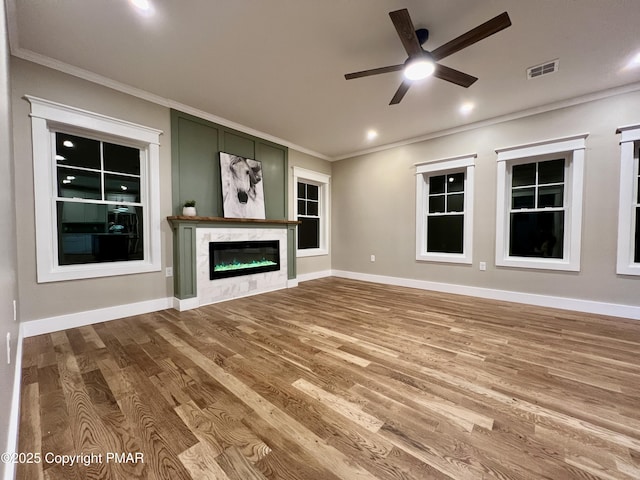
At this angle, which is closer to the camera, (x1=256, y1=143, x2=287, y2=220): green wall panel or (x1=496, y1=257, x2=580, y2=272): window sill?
(x1=496, y1=257, x2=580, y2=272): window sill

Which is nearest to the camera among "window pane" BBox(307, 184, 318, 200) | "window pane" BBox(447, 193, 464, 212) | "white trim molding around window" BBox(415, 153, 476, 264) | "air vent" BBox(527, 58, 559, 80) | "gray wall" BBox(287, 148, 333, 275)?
"air vent" BBox(527, 58, 559, 80)

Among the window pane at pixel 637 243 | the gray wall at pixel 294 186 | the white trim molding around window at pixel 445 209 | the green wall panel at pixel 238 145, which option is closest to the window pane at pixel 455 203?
the white trim molding around window at pixel 445 209

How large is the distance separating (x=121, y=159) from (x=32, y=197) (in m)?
0.94

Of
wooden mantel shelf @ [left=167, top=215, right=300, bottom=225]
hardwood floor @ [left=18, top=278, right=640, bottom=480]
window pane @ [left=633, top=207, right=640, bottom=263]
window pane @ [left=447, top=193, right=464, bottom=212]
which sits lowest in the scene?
hardwood floor @ [left=18, top=278, right=640, bottom=480]

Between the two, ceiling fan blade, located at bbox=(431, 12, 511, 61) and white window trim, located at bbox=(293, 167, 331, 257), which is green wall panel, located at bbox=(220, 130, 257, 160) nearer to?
white window trim, located at bbox=(293, 167, 331, 257)

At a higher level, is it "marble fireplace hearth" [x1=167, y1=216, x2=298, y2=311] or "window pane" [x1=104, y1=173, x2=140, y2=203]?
"window pane" [x1=104, y1=173, x2=140, y2=203]

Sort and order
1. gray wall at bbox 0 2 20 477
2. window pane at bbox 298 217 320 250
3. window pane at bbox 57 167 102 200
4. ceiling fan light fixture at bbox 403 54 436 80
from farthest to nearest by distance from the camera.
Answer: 1. window pane at bbox 298 217 320 250
2. window pane at bbox 57 167 102 200
3. ceiling fan light fixture at bbox 403 54 436 80
4. gray wall at bbox 0 2 20 477

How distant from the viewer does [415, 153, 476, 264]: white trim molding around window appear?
4125 millimetres

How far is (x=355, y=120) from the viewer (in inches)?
154

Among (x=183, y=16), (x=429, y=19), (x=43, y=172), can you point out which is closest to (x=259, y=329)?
(x=43, y=172)

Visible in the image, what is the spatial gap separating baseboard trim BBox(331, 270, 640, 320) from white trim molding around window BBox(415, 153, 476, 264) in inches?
18.0

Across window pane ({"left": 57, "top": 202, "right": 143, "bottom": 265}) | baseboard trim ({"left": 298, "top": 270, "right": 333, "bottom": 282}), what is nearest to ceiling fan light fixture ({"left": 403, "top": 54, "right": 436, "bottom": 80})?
window pane ({"left": 57, "top": 202, "right": 143, "bottom": 265})

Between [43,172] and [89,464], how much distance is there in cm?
279

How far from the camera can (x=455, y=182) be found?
14.3 ft
